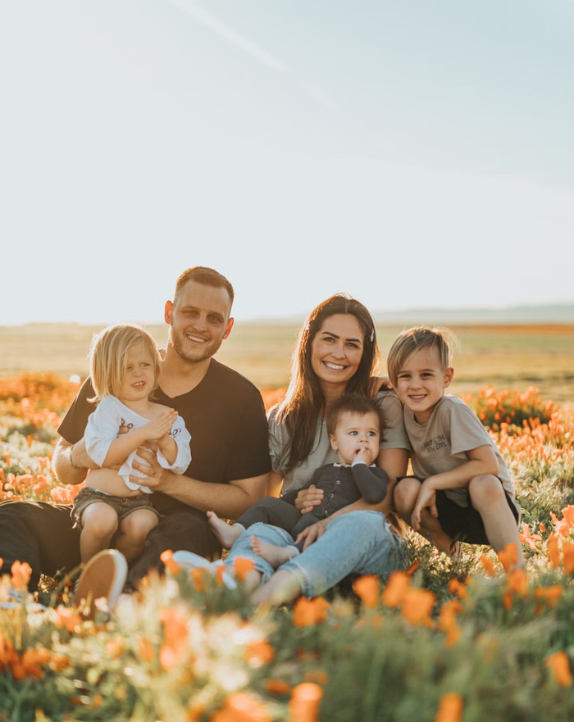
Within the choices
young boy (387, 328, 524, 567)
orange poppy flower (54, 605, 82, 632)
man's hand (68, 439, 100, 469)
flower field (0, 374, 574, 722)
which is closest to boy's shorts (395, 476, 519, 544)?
young boy (387, 328, 524, 567)

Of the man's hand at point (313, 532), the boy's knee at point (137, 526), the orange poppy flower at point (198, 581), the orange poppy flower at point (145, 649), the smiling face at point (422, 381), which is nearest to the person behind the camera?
the orange poppy flower at point (145, 649)

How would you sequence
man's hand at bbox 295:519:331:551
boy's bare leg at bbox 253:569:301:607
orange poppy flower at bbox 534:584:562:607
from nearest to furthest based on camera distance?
orange poppy flower at bbox 534:584:562:607, boy's bare leg at bbox 253:569:301:607, man's hand at bbox 295:519:331:551

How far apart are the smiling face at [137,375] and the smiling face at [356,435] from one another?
130 cm

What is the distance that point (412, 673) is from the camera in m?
2.06

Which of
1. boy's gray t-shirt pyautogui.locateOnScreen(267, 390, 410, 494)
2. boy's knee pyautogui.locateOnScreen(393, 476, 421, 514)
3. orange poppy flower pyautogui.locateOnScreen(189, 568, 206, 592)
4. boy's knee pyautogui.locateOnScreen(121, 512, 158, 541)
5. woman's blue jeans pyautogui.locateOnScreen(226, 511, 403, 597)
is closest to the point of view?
orange poppy flower pyautogui.locateOnScreen(189, 568, 206, 592)

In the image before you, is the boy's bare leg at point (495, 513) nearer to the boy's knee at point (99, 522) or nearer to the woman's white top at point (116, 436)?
the woman's white top at point (116, 436)

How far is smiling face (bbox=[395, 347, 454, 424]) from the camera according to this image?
4.42 metres

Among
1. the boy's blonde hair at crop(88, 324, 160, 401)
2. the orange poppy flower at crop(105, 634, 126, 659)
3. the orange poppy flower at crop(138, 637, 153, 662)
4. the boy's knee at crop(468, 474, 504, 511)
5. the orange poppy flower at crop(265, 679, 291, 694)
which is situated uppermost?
the boy's blonde hair at crop(88, 324, 160, 401)

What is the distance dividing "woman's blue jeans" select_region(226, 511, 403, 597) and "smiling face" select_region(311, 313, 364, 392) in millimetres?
1271

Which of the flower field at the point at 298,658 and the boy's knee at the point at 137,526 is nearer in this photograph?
the flower field at the point at 298,658

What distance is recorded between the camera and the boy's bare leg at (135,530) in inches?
160

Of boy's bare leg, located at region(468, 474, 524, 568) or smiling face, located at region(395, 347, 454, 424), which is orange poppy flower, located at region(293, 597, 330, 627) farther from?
smiling face, located at region(395, 347, 454, 424)

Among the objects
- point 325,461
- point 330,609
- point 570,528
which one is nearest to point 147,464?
point 325,461

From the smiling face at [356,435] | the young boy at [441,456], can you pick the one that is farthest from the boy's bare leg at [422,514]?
the smiling face at [356,435]
